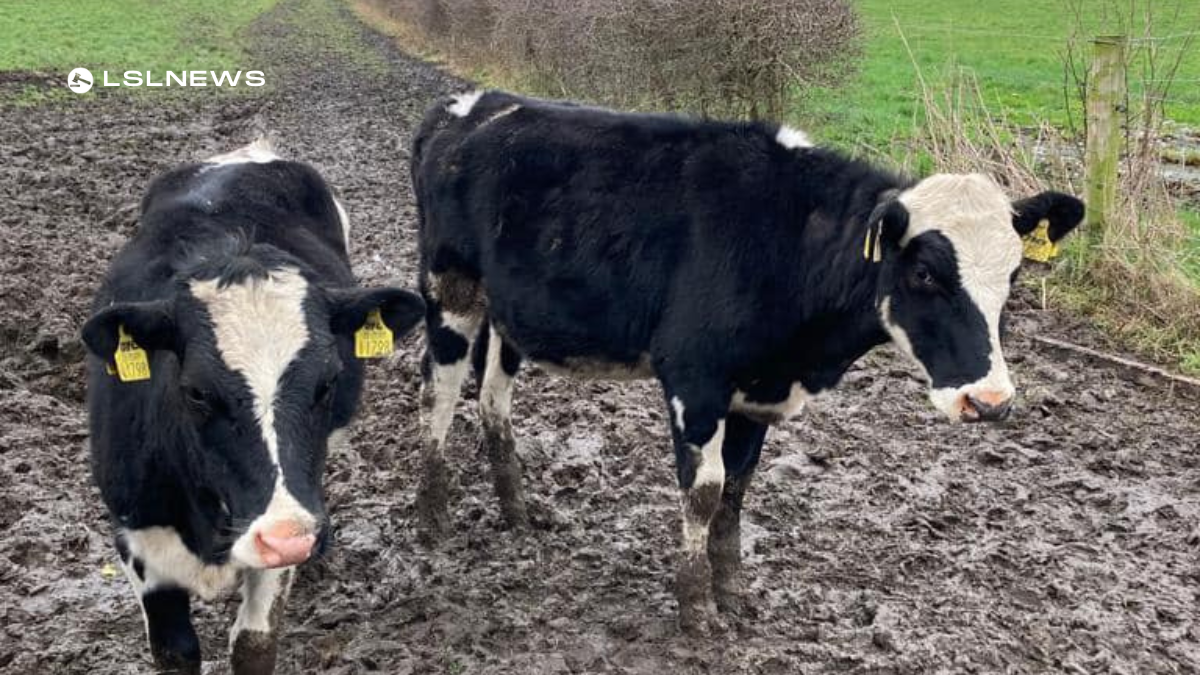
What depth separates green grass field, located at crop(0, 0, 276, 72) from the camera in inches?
1038

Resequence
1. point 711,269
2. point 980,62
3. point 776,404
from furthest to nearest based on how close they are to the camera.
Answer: point 980,62
point 776,404
point 711,269

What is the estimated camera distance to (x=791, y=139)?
16.6ft

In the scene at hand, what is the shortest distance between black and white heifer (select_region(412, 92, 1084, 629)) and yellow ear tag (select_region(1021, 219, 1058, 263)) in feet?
0.12

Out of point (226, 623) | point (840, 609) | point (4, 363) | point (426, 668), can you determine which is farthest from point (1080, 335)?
point (4, 363)

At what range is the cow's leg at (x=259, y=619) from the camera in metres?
4.14

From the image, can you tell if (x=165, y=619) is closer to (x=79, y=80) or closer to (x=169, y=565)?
(x=169, y=565)

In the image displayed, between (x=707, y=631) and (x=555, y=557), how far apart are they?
3.30 feet

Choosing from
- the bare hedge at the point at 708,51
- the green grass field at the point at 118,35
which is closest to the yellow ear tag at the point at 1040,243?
the bare hedge at the point at 708,51

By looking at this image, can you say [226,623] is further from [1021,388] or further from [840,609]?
[1021,388]

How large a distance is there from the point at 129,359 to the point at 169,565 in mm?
886

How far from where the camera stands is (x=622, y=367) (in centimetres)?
528

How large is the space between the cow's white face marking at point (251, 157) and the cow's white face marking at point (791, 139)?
2598 mm

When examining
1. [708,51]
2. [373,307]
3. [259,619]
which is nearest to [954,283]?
[373,307]

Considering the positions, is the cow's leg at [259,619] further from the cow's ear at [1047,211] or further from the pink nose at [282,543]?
the cow's ear at [1047,211]
